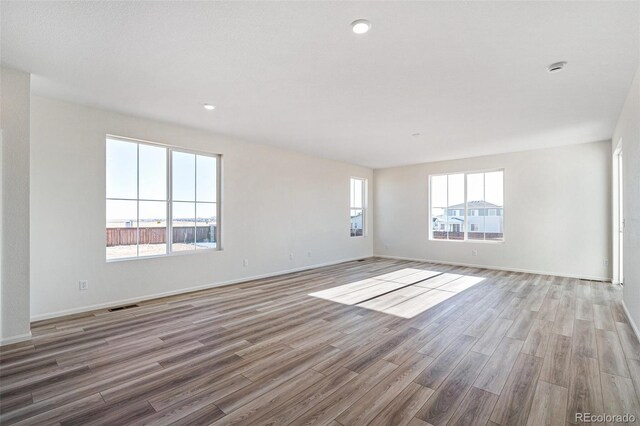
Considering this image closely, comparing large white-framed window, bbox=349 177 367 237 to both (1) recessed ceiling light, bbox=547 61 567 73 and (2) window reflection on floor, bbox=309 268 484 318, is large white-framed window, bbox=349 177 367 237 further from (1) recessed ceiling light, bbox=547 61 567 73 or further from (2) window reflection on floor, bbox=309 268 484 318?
(1) recessed ceiling light, bbox=547 61 567 73

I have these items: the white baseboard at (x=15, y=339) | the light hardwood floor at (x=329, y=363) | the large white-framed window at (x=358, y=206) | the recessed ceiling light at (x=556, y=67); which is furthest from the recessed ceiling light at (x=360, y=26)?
the large white-framed window at (x=358, y=206)

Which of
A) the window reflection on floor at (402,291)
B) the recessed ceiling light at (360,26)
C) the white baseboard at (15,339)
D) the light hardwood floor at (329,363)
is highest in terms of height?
the recessed ceiling light at (360,26)

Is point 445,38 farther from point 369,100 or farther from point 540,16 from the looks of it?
point 369,100

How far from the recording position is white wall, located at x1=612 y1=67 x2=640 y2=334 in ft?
9.56

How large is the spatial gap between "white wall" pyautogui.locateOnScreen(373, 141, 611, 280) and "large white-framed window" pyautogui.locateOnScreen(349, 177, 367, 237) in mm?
1646

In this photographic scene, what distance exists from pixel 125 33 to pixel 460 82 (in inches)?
123

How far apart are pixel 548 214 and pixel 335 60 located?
580 cm

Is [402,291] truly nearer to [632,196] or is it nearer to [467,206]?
[632,196]

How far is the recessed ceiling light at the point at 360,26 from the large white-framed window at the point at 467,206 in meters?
5.82

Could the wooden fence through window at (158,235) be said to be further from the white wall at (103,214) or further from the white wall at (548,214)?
the white wall at (548,214)

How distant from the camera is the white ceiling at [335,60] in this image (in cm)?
210

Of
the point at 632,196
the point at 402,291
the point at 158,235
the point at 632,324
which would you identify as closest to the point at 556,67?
the point at 632,196

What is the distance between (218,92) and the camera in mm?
3467

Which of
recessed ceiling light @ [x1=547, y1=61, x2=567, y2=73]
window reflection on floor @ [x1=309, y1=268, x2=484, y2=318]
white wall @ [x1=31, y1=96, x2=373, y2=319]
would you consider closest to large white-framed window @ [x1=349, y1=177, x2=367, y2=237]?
white wall @ [x1=31, y1=96, x2=373, y2=319]
